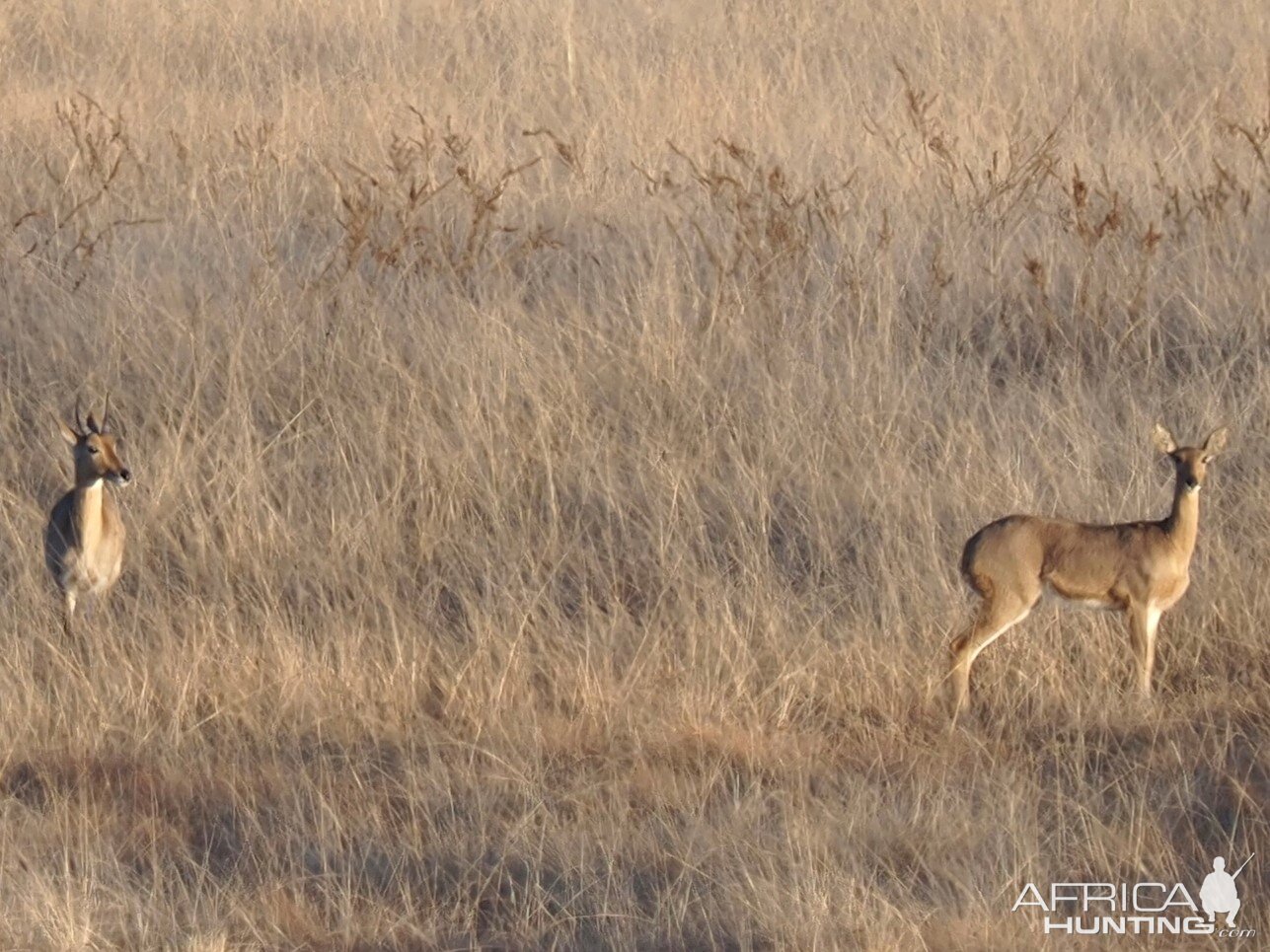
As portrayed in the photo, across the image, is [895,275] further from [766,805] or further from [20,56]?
[20,56]

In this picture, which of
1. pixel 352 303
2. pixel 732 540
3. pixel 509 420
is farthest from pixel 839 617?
pixel 352 303

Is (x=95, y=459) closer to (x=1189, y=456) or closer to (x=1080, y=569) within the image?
(x=1080, y=569)

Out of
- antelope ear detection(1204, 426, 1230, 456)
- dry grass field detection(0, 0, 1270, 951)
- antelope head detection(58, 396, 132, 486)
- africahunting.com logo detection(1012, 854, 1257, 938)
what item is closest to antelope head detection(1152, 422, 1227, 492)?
antelope ear detection(1204, 426, 1230, 456)

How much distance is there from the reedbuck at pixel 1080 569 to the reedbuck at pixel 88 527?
94.2 inches

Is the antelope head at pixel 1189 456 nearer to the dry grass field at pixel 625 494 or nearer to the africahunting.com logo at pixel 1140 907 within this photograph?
the dry grass field at pixel 625 494

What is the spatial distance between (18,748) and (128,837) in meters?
0.60

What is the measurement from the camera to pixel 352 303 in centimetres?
682

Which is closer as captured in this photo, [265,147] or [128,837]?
[128,837]

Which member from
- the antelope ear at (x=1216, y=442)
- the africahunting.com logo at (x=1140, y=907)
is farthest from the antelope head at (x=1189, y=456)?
the africahunting.com logo at (x=1140, y=907)

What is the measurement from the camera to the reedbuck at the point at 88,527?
5324mm

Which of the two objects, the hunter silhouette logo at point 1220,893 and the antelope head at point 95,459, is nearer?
the hunter silhouette logo at point 1220,893

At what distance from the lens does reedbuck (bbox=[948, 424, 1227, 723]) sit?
4.73 meters

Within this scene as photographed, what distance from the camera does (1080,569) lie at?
4762 millimetres

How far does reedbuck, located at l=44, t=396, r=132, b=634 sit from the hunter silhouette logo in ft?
10.2
